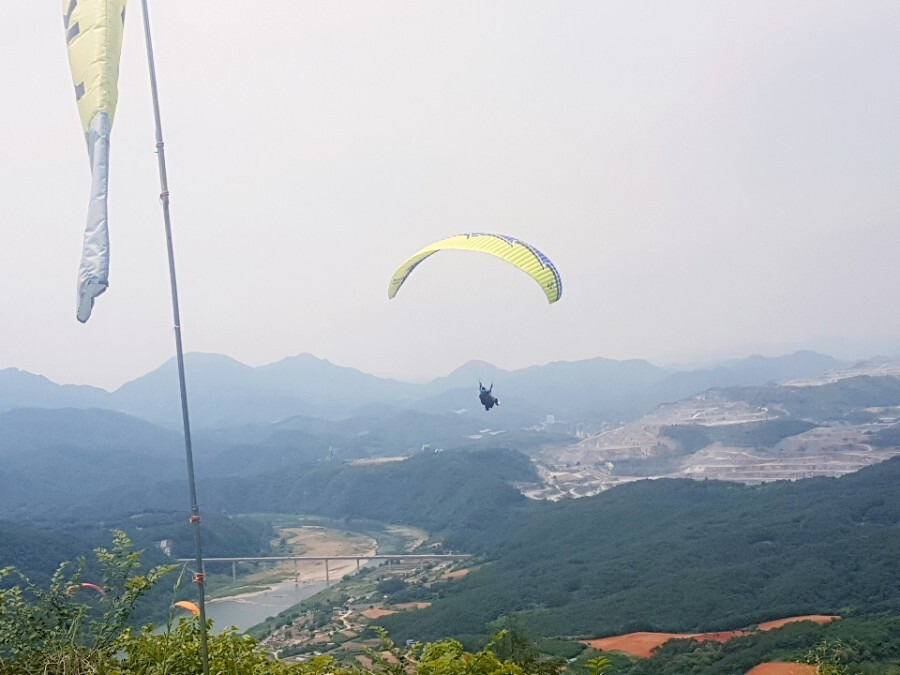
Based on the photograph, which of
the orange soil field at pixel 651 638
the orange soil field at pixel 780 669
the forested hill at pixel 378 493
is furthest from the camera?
the forested hill at pixel 378 493

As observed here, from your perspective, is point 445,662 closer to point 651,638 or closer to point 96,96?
point 96,96

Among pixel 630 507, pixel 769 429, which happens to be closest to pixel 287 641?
pixel 630 507

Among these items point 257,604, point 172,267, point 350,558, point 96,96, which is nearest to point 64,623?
point 172,267

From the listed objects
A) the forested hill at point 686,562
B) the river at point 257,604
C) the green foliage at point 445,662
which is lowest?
the river at point 257,604

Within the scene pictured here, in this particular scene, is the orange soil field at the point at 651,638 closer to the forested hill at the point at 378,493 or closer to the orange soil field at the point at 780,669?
the orange soil field at the point at 780,669

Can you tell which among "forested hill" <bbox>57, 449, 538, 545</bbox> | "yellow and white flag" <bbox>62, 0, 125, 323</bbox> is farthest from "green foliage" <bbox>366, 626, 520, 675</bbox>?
"forested hill" <bbox>57, 449, 538, 545</bbox>

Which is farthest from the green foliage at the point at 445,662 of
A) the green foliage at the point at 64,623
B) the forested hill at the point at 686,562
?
the forested hill at the point at 686,562
